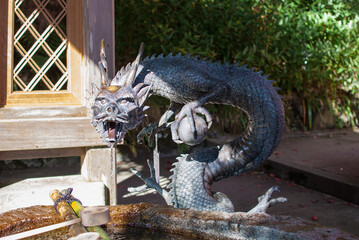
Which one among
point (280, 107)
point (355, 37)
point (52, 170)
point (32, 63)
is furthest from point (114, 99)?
point (355, 37)

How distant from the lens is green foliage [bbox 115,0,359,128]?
606cm

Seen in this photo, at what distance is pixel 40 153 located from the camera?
3.41m

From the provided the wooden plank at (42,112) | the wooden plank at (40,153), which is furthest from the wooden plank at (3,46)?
the wooden plank at (40,153)

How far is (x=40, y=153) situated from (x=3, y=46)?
95 cm

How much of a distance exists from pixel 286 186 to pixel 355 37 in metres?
3.68

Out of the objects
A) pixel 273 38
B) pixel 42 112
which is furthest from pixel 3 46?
pixel 273 38

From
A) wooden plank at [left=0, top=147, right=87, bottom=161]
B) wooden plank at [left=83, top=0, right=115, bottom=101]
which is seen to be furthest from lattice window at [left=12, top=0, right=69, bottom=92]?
wooden plank at [left=0, top=147, right=87, bottom=161]

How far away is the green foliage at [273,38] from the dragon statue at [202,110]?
11.3 feet

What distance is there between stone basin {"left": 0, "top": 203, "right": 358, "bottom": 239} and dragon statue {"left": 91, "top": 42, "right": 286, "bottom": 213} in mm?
286

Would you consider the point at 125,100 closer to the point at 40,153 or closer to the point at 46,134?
the point at 46,134

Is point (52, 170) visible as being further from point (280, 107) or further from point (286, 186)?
point (280, 107)

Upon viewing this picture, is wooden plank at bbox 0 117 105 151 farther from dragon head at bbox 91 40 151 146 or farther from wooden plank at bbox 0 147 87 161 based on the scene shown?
dragon head at bbox 91 40 151 146

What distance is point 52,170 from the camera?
5.87 metres

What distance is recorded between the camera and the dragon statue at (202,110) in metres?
2.00
